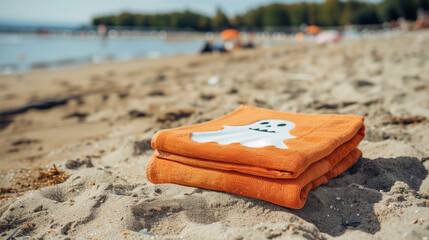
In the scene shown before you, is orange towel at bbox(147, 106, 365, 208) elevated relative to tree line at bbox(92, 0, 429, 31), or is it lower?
lower

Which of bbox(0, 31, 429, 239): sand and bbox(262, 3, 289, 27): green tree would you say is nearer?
bbox(0, 31, 429, 239): sand

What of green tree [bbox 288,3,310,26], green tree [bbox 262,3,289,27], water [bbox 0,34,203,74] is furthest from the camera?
green tree [bbox 262,3,289,27]

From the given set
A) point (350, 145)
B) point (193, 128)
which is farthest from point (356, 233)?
point (193, 128)

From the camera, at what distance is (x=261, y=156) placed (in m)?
1.71

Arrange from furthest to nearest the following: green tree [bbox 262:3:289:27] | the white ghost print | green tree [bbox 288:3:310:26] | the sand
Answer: green tree [bbox 262:3:289:27] < green tree [bbox 288:3:310:26] < the white ghost print < the sand

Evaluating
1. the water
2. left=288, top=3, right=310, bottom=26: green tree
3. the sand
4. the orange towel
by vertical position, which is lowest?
the sand

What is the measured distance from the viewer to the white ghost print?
1.90 metres

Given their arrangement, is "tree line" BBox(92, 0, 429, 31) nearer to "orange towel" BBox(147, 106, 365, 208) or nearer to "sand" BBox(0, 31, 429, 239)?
"sand" BBox(0, 31, 429, 239)

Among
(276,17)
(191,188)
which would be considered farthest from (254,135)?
(276,17)

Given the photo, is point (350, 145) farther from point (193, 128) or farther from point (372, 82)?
point (372, 82)

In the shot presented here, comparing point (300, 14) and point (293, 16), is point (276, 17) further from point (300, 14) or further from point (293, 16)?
point (300, 14)

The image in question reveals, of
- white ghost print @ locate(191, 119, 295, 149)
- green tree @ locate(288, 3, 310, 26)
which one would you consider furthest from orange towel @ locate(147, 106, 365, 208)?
green tree @ locate(288, 3, 310, 26)

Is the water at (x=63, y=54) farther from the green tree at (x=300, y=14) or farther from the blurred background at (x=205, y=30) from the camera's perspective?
the green tree at (x=300, y=14)

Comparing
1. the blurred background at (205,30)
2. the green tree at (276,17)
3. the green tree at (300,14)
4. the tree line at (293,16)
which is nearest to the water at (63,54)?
the blurred background at (205,30)
